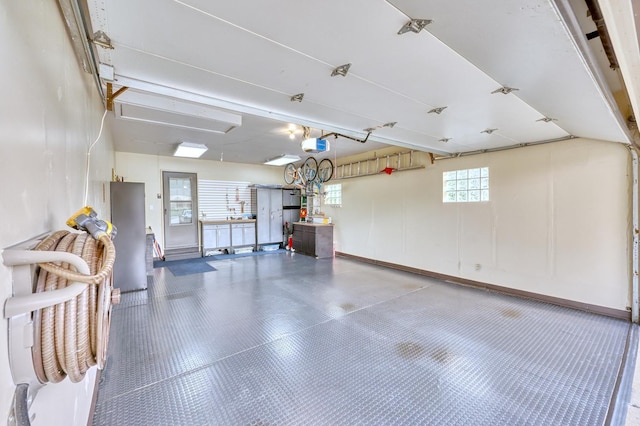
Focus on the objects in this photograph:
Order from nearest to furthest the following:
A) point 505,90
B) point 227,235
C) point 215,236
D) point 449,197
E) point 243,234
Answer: point 505,90
point 449,197
point 215,236
point 227,235
point 243,234

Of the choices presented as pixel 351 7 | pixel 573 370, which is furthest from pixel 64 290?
pixel 573 370

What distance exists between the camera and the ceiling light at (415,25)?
1467 millimetres

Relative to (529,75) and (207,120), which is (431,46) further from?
(207,120)

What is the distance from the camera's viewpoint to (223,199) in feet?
26.2

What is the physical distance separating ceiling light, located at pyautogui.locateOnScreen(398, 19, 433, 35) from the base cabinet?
19.5 feet

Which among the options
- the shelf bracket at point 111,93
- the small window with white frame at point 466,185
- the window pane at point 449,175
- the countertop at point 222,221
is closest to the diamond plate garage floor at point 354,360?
the small window with white frame at point 466,185

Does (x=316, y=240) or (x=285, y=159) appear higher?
(x=285, y=159)

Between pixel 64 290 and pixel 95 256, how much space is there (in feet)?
0.54

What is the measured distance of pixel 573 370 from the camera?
7.73 ft

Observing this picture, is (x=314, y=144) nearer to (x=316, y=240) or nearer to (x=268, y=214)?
(x=316, y=240)

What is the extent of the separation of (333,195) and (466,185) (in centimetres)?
371

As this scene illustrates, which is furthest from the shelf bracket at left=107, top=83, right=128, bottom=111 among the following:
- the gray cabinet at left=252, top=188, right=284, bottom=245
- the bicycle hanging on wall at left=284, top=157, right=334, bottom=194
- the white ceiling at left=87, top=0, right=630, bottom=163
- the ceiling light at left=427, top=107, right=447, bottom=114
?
the gray cabinet at left=252, top=188, right=284, bottom=245

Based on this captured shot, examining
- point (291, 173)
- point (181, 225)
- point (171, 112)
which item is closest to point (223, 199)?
point (181, 225)

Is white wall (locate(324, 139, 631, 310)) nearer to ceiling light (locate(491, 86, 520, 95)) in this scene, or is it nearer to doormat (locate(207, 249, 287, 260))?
A: ceiling light (locate(491, 86, 520, 95))
